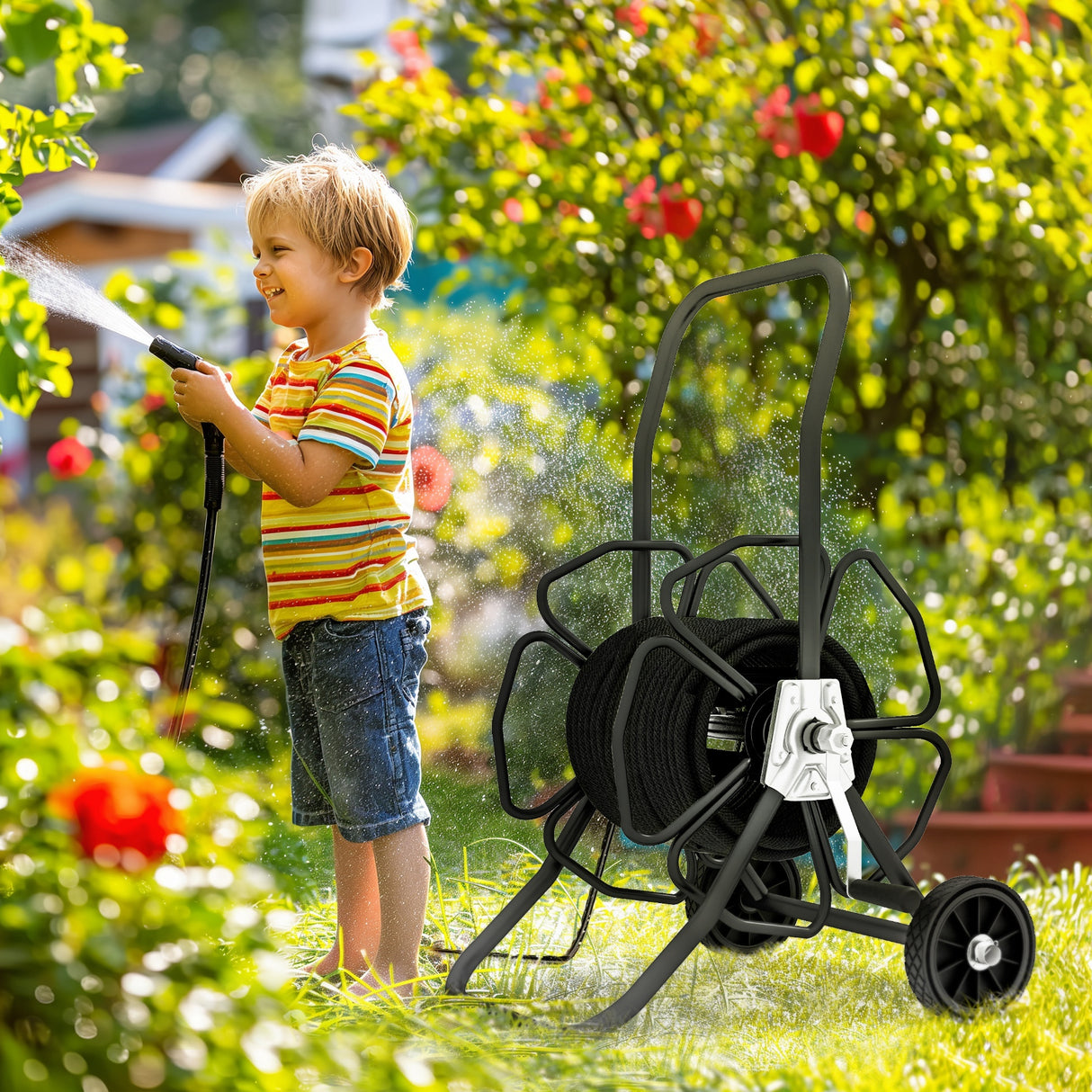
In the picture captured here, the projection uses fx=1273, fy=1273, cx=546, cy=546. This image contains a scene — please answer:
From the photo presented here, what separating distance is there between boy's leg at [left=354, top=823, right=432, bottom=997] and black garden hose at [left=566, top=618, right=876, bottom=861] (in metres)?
0.30

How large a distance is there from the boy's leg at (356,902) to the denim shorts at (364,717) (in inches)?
4.6

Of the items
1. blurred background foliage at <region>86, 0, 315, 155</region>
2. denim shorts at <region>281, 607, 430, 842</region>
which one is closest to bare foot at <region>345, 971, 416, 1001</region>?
denim shorts at <region>281, 607, 430, 842</region>

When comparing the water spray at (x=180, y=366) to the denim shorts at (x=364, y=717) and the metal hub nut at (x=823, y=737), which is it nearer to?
the denim shorts at (x=364, y=717)

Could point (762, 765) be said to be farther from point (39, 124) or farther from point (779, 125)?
point (779, 125)

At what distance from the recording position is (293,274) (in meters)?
2.05

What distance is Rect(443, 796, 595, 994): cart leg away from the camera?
208cm

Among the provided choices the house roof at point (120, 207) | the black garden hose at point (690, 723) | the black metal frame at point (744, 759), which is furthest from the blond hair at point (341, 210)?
the house roof at point (120, 207)

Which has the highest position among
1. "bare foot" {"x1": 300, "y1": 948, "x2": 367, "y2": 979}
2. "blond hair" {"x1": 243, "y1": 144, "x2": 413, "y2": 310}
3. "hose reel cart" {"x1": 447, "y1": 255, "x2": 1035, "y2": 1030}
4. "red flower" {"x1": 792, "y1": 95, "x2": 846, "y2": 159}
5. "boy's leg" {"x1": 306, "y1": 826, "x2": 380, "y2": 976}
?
"red flower" {"x1": 792, "y1": 95, "x2": 846, "y2": 159}

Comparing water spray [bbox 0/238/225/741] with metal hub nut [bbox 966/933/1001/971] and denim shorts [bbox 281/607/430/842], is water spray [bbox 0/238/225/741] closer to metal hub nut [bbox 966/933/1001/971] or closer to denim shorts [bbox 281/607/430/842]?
denim shorts [bbox 281/607/430/842]

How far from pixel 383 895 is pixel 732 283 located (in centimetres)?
117

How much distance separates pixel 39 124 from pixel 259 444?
55 centimetres

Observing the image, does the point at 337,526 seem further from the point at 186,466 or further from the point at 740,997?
the point at 186,466

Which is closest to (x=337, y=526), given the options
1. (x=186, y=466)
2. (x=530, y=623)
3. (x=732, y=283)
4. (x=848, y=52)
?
(x=732, y=283)

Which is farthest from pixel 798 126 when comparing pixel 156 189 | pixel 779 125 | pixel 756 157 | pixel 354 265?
pixel 156 189
